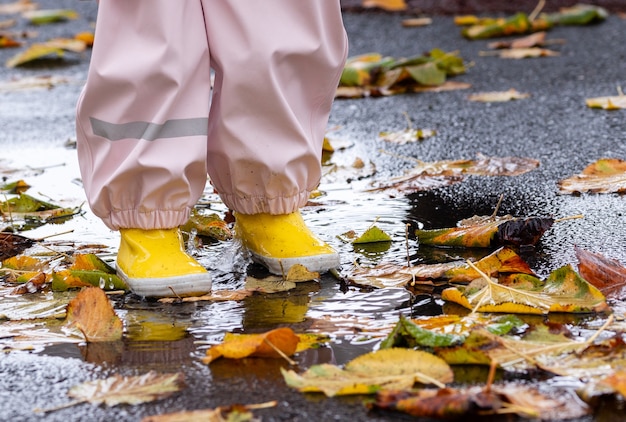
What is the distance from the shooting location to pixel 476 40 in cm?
511

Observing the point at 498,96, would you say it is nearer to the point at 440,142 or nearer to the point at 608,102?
the point at 608,102

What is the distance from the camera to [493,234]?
2.25 m

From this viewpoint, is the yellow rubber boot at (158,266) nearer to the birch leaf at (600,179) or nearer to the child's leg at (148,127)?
the child's leg at (148,127)

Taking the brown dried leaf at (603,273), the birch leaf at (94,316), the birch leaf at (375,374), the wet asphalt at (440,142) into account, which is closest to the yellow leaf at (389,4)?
the wet asphalt at (440,142)

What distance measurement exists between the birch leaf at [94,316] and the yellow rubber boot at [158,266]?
7.2 inches

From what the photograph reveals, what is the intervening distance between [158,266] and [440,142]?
4.92 feet

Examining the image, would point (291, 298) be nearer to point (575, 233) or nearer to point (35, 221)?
point (575, 233)

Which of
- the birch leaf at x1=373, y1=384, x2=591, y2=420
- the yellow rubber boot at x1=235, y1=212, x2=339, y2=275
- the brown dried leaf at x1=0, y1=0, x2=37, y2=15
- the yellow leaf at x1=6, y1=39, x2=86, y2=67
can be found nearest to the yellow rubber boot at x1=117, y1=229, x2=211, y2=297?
the yellow rubber boot at x1=235, y1=212, x2=339, y2=275

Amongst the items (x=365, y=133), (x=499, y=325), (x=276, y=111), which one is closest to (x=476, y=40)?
(x=365, y=133)

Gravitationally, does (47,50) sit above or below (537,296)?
below

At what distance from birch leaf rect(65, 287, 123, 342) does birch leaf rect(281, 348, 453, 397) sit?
1.35ft

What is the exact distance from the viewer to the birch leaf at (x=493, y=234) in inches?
87.9

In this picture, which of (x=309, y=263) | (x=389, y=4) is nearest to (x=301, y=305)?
(x=309, y=263)

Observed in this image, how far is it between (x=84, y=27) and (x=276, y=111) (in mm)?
4274
